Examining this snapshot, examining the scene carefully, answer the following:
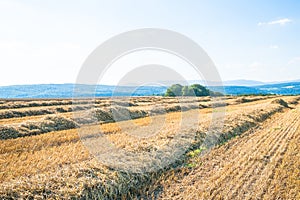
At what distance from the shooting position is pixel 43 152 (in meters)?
9.09

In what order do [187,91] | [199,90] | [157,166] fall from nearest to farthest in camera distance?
[157,166]
[187,91]
[199,90]

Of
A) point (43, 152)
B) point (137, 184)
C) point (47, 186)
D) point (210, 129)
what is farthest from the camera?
point (210, 129)

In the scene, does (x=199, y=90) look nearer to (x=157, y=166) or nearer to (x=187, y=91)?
(x=187, y=91)

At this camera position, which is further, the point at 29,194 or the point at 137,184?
the point at 137,184

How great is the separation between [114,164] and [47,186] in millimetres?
2021

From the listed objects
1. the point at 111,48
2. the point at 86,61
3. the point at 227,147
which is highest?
the point at 111,48

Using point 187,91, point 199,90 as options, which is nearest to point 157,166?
point 187,91

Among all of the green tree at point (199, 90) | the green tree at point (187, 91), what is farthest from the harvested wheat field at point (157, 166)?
the green tree at point (199, 90)

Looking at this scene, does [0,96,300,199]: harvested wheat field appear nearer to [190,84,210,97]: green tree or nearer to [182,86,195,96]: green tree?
[182,86,195,96]: green tree

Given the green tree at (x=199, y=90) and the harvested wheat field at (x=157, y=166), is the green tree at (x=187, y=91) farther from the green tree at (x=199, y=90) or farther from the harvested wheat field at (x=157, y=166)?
the harvested wheat field at (x=157, y=166)

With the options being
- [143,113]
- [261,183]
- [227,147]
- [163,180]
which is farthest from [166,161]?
[143,113]

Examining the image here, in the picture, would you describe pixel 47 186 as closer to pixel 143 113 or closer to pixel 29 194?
pixel 29 194

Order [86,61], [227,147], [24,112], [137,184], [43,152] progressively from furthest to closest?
[24,112], [227,147], [86,61], [43,152], [137,184]

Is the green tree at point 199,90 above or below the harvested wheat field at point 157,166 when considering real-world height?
above
